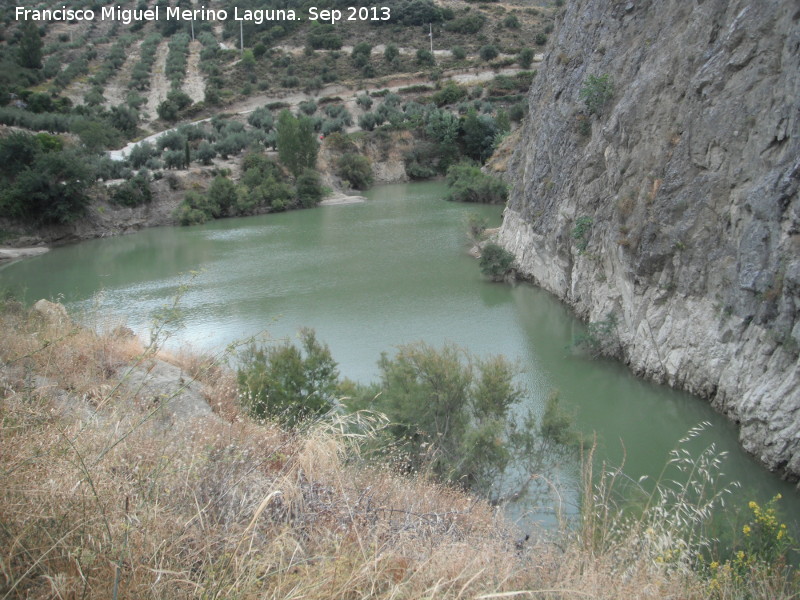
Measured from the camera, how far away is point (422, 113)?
53594 mm

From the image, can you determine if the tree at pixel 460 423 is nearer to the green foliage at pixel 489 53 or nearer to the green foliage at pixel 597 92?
the green foliage at pixel 597 92

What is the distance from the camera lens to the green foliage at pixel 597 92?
1706cm

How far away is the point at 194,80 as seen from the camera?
60.2 meters

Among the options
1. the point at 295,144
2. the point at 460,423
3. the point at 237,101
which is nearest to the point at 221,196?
the point at 295,144

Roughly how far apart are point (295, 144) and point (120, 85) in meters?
25.1

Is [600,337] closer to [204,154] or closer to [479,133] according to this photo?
[204,154]

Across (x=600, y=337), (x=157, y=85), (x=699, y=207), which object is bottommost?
(x=600, y=337)

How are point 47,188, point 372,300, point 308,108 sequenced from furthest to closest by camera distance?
point 308,108 < point 47,188 < point 372,300

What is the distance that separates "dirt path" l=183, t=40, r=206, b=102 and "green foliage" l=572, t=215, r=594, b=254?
159 ft

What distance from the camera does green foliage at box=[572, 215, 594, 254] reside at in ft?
53.5

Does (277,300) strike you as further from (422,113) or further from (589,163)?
(422,113)

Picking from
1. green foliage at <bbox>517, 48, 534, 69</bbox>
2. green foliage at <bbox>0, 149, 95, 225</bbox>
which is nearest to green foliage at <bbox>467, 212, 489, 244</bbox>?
green foliage at <bbox>0, 149, 95, 225</bbox>

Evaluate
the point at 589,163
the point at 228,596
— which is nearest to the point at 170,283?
the point at 589,163

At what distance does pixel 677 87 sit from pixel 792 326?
6520mm
